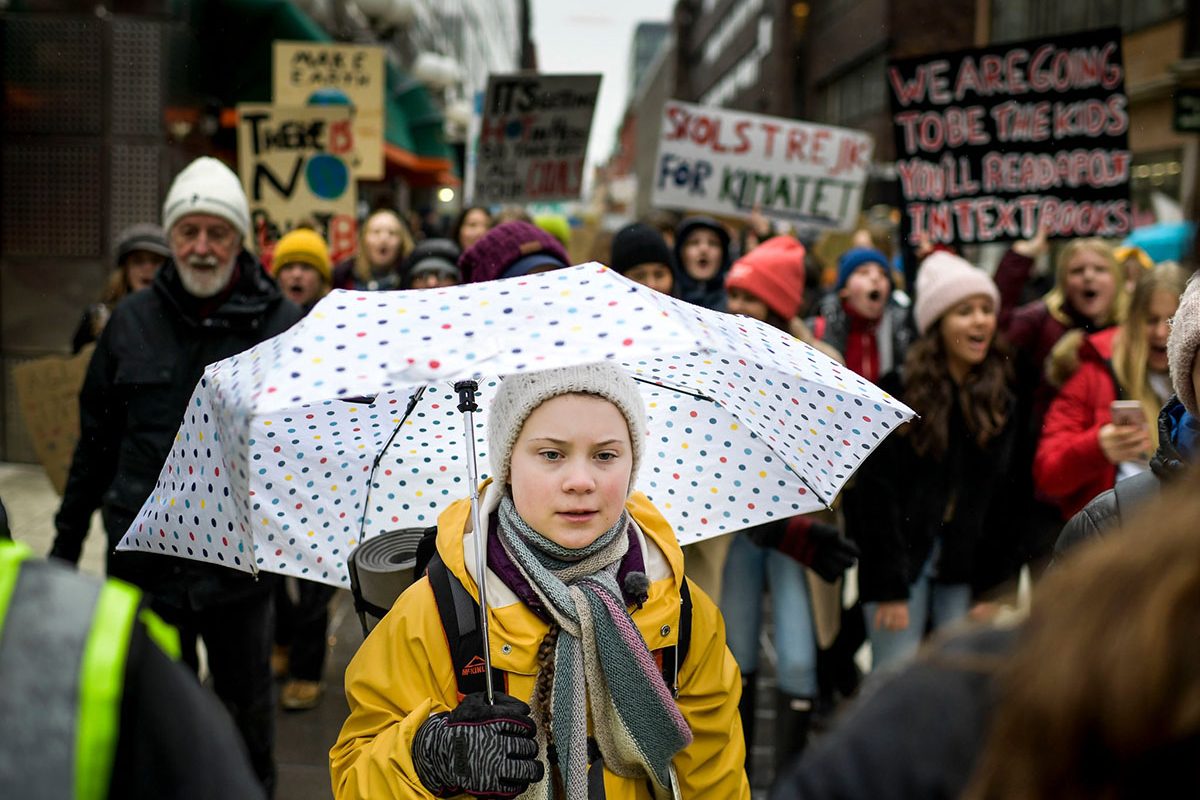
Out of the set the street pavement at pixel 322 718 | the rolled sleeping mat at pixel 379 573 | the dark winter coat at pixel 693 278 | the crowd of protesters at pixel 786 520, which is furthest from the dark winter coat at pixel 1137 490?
the dark winter coat at pixel 693 278

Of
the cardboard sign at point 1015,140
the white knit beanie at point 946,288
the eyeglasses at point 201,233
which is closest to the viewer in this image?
the eyeglasses at point 201,233

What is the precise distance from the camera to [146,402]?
12.5 feet

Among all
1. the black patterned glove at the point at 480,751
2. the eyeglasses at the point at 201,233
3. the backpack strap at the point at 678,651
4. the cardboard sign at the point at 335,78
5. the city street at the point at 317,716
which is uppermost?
the cardboard sign at the point at 335,78

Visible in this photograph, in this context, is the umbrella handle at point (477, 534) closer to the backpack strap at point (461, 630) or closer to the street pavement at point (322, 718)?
the backpack strap at point (461, 630)

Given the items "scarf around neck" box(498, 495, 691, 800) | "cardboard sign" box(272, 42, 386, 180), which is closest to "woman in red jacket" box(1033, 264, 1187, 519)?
"scarf around neck" box(498, 495, 691, 800)

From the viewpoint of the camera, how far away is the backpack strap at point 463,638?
2.29 m

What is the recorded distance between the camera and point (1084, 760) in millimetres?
941

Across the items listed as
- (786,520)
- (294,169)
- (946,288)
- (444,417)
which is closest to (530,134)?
(294,169)

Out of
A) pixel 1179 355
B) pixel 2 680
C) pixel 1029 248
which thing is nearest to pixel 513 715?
pixel 2 680

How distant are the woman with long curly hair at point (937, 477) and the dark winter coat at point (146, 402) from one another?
2169 mm

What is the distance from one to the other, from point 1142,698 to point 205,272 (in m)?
3.55

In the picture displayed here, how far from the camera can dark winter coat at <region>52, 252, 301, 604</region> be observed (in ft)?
12.3

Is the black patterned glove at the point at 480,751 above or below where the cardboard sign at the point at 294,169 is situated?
below

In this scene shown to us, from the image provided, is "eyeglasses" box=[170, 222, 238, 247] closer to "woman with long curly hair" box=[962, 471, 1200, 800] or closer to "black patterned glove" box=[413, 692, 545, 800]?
"black patterned glove" box=[413, 692, 545, 800]
